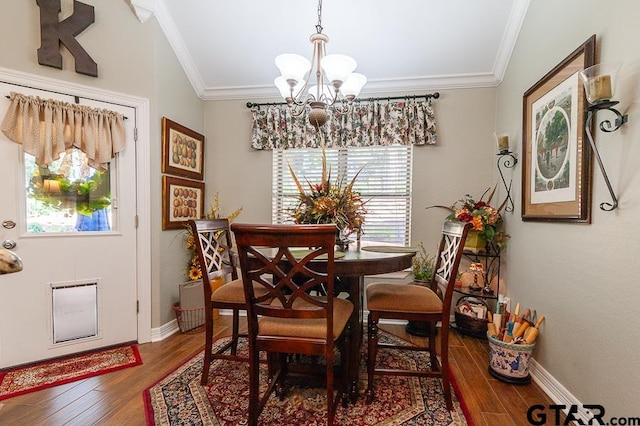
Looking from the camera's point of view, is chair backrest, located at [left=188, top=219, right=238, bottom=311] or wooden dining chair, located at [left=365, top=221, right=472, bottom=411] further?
chair backrest, located at [left=188, top=219, right=238, bottom=311]

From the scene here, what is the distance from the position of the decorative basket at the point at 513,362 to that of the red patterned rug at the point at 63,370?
2593 millimetres

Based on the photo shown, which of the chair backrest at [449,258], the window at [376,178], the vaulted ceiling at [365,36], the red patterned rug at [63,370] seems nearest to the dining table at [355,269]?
the chair backrest at [449,258]

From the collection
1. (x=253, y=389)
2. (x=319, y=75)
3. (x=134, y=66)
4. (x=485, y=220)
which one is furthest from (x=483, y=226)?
(x=134, y=66)

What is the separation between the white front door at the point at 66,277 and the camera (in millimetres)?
2133

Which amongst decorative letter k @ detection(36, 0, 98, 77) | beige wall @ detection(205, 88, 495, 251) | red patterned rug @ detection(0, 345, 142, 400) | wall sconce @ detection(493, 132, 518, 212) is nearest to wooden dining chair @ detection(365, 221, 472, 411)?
wall sconce @ detection(493, 132, 518, 212)

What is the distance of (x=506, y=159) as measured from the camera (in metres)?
2.81

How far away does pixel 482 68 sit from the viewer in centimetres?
295

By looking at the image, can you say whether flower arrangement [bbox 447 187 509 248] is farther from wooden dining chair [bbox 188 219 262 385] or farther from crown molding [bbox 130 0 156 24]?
crown molding [bbox 130 0 156 24]

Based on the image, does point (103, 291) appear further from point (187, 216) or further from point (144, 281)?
point (187, 216)

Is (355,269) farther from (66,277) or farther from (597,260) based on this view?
(66,277)

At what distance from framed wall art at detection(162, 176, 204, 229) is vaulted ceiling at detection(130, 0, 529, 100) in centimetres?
113

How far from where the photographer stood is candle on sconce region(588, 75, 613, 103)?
132 centimetres

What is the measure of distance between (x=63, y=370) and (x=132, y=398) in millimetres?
759

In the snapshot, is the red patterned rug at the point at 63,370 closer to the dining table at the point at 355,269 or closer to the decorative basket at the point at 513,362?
the dining table at the point at 355,269
